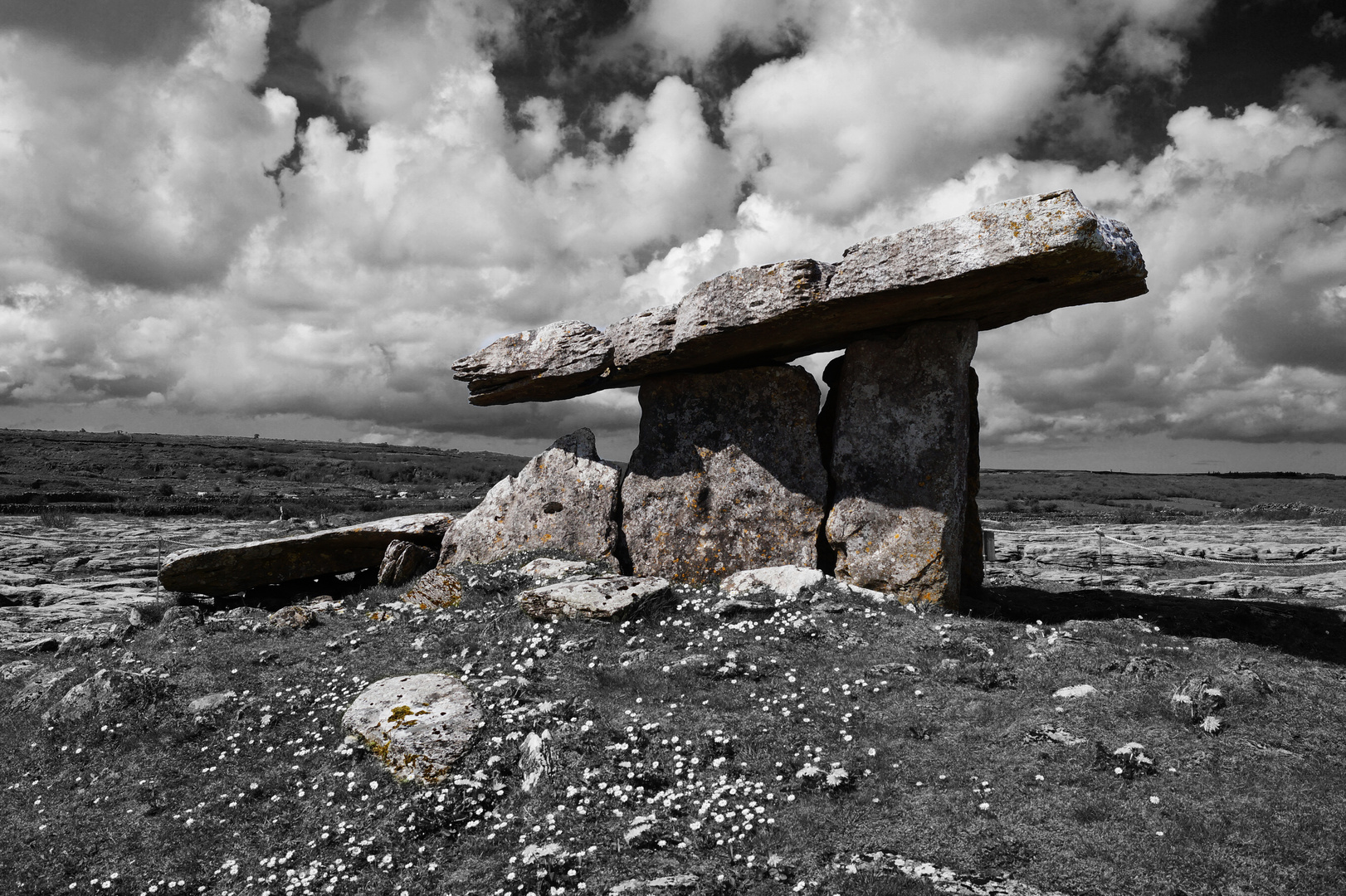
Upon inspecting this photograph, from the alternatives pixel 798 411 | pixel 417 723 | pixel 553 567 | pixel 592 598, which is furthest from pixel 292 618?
pixel 798 411

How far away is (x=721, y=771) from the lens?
24.2ft

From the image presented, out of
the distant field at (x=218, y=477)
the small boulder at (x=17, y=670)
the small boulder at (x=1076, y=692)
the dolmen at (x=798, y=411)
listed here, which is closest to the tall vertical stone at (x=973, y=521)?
the dolmen at (x=798, y=411)

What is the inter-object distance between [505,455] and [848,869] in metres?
92.0

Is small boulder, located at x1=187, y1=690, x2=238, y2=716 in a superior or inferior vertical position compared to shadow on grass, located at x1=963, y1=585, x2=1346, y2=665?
inferior

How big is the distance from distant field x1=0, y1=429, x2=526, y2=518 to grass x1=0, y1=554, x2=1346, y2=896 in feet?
88.5

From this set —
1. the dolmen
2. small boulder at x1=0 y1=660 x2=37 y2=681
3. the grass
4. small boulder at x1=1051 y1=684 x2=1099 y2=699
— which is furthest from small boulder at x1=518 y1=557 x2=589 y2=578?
small boulder at x1=0 y1=660 x2=37 y2=681

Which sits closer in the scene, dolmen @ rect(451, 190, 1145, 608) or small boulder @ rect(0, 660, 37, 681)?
dolmen @ rect(451, 190, 1145, 608)

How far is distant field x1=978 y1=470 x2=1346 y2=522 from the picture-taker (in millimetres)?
46781

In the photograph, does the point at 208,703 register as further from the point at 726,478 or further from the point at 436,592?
the point at 726,478

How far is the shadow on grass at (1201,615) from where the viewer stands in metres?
11.3

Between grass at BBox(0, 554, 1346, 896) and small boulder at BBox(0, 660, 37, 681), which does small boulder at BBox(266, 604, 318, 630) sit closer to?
Result: grass at BBox(0, 554, 1346, 896)

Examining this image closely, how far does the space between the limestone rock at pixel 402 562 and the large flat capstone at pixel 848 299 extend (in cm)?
308

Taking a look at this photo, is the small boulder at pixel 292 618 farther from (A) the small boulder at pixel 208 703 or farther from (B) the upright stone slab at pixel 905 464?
(B) the upright stone slab at pixel 905 464

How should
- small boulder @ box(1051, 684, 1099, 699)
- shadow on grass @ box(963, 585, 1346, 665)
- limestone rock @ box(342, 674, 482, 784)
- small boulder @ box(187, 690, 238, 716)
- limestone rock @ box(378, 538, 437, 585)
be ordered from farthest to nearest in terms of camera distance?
limestone rock @ box(378, 538, 437, 585) → shadow on grass @ box(963, 585, 1346, 665) → small boulder @ box(187, 690, 238, 716) → small boulder @ box(1051, 684, 1099, 699) → limestone rock @ box(342, 674, 482, 784)
